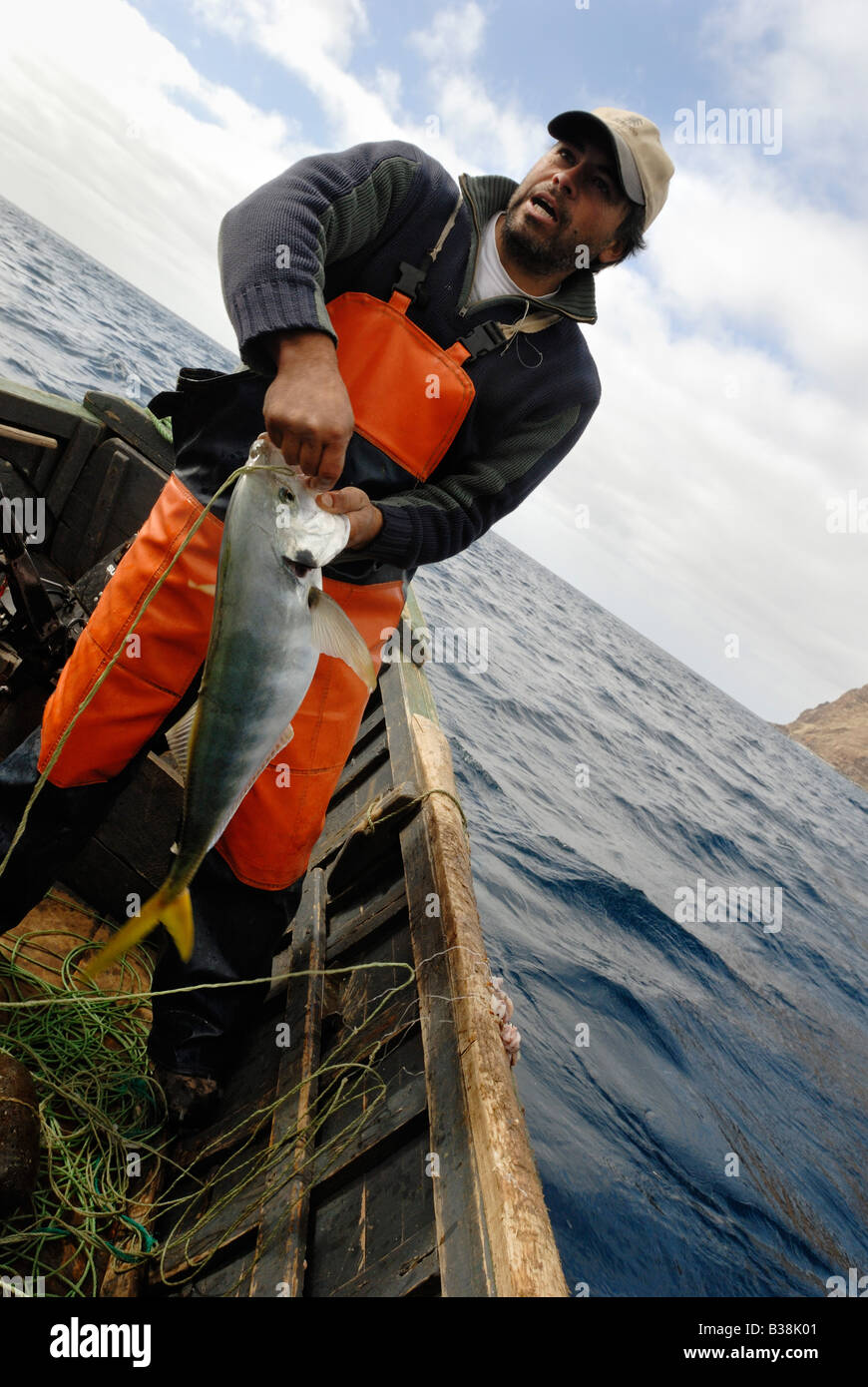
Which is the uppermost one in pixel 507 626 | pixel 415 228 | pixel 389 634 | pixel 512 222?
pixel 512 222

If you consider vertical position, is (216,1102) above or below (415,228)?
below

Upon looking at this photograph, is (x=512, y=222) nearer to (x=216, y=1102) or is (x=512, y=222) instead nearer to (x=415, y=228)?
(x=415, y=228)

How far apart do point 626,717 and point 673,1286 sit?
26.7 metres

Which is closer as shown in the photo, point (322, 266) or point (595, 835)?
point (322, 266)

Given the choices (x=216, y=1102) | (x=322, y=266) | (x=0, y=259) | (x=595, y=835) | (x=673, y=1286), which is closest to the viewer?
(x=322, y=266)

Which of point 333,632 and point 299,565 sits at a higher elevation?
point 299,565

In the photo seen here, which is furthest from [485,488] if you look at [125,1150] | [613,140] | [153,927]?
[125,1150]

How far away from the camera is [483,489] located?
2.99 metres

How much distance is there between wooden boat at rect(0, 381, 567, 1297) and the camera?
2.36 metres

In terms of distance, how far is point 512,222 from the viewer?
287 cm

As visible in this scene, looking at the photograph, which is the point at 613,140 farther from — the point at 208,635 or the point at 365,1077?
the point at 365,1077

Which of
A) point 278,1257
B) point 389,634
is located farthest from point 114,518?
point 278,1257

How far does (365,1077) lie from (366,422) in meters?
2.50
